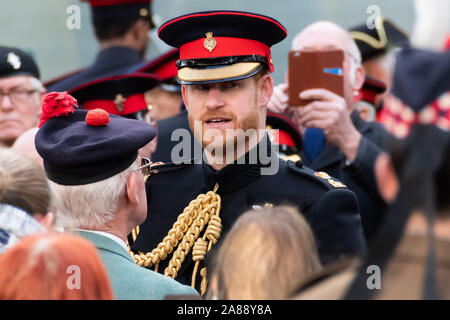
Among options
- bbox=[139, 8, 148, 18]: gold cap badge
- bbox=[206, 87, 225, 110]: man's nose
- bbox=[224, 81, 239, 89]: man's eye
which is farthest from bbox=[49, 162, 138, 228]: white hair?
bbox=[139, 8, 148, 18]: gold cap badge

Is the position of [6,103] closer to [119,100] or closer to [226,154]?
[119,100]

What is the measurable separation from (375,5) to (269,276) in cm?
527

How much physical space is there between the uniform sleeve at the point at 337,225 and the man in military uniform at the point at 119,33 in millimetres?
2811

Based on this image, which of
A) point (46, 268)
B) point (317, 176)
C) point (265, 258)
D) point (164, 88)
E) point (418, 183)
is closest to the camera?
point (418, 183)

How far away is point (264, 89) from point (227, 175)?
409 mm

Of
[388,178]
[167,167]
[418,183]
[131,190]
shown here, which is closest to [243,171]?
[167,167]

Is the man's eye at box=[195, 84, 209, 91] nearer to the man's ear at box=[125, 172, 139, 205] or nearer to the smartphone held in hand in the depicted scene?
the man's ear at box=[125, 172, 139, 205]

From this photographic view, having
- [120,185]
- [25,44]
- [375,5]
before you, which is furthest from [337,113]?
[25,44]

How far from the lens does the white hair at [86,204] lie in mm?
2938

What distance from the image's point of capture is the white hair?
2.94 metres

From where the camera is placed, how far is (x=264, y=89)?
139 inches

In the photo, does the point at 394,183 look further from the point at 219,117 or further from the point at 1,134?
the point at 1,134

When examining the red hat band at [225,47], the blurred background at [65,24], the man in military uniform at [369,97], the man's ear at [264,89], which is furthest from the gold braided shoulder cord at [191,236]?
the blurred background at [65,24]

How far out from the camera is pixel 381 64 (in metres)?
5.68
